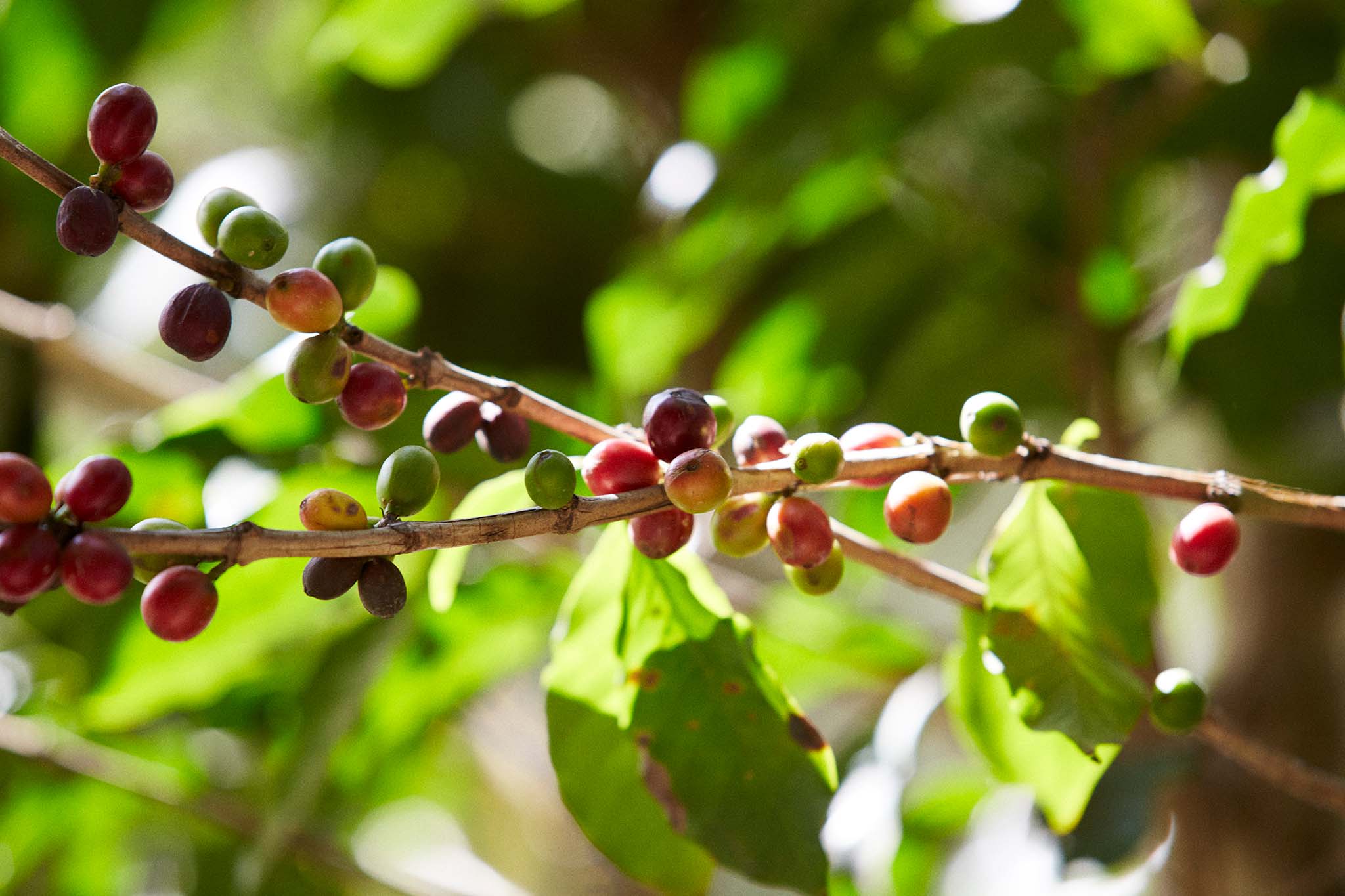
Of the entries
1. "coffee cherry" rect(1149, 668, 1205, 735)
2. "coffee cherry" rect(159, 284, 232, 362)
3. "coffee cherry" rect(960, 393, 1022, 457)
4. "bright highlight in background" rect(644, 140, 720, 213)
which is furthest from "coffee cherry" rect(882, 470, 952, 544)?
"bright highlight in background" rect(644, 140, 720, 213)

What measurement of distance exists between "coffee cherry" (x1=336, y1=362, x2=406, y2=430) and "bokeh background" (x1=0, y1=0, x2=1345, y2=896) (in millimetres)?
274

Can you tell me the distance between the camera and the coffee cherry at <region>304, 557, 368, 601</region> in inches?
13.3

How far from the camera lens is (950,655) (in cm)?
63

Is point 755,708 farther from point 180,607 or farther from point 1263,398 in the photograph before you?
point 1263,398

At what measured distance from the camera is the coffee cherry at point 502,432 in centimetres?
44

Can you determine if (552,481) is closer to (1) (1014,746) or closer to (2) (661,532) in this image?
(2) (661,532)

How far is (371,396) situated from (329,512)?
0.07 metres

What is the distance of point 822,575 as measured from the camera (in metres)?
0.42

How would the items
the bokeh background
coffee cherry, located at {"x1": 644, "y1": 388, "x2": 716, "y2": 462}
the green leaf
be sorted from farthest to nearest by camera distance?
the bokeh background
the green leaf
coffee cherry, located at {"x1": 644, "y1": 388, "x2": 716, "y2": 462}

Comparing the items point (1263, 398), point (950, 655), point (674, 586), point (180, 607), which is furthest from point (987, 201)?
point (180, 607)

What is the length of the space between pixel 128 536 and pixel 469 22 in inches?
47.8

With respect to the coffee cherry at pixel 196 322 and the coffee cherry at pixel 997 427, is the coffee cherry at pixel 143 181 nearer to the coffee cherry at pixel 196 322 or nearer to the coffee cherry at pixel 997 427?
the coffee cherry at pixel 196 322

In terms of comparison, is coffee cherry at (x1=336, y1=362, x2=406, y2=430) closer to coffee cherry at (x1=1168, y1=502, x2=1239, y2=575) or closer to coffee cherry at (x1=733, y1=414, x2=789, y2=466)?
coffee cherry at (x1=733, y1=414, x2=789, y2=466)

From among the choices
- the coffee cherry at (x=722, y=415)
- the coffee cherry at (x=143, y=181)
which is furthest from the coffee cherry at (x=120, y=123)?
the coffee cherry at (x=722, y=415)
